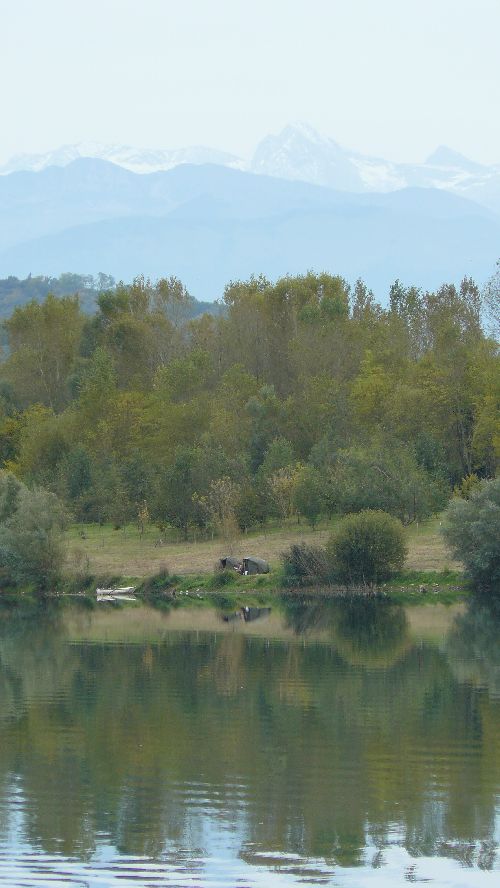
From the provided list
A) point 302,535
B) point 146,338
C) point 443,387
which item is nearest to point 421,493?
point 302,535

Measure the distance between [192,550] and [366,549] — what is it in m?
12.4

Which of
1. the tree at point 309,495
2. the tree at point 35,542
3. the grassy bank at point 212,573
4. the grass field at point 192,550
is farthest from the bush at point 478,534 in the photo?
the tree at point 35,542

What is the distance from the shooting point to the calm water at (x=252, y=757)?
16906 mm

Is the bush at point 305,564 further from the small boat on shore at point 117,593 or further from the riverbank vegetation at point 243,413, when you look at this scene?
the small boat on shore at point 117,593

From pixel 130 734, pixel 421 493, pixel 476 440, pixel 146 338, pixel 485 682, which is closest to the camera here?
pixel 130 734

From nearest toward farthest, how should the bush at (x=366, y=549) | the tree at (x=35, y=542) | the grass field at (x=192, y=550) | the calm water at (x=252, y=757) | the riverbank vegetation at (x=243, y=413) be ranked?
1. the calm water at (x=252, y=757)
2. the bush at (x=366, y=549)
3. the tree at (x=35, y=542)
4. the grass field at (x=192, y=550)
5. the riverbank vegetation at (x=243, y=413)

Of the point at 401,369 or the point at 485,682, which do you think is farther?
the point at 401,369

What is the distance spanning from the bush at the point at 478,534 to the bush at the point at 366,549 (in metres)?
2.25

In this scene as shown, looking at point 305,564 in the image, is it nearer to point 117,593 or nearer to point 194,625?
point 117,593

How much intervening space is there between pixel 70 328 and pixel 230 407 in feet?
80.1

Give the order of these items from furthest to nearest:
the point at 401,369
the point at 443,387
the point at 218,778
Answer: the point at 401,369 < the point at 443,387 < the point at 218,778

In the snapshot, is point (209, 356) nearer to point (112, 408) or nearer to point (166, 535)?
point (112, 408)

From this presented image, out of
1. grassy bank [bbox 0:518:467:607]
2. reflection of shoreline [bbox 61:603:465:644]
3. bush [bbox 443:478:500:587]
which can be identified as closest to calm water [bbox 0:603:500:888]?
reflection of shoreline [bbox 61:603:465:644]

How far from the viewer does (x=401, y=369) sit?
79.6m
